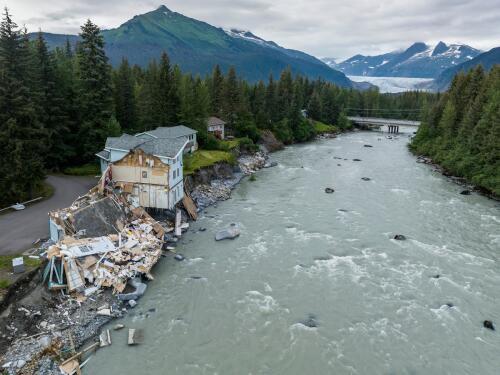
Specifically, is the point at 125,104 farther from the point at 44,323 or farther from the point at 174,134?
the point at 44,323

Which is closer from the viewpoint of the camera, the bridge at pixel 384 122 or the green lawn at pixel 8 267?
the green lawn at pixel 8 267

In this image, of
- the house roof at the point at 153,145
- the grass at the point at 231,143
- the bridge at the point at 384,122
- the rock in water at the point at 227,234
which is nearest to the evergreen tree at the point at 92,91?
the house roof at the point at 153,145

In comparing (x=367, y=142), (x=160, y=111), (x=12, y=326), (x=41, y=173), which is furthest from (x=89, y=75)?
(x=367, y=142)

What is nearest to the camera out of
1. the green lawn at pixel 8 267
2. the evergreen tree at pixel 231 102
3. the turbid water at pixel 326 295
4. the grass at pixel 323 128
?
the turbid water at pixel 326 295

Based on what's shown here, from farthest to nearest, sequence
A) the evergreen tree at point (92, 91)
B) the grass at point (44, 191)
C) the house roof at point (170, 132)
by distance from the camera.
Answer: the house roof at point (170, 132) → the evergreen tree at point (92, 91) → the grass at point (44, 191)

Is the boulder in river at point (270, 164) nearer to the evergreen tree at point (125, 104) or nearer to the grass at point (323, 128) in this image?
the evergreen tree at point (125, 104)

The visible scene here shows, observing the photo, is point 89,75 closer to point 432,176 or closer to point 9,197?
point 9,197
